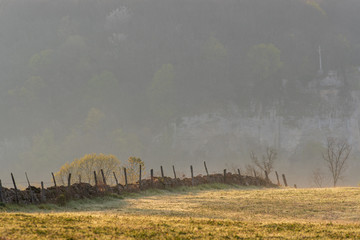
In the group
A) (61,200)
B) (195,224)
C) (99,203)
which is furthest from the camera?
(99,203)

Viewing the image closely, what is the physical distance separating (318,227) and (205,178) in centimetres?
4185

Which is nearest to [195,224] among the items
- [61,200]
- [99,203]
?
[61,200]

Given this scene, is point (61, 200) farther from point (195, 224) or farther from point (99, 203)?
point (195, 224)

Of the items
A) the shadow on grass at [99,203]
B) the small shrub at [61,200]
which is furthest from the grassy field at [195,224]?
the small shrub at [61,200]

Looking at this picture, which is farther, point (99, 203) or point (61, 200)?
point (99, 203)

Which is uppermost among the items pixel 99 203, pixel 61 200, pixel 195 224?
pixel 61 200

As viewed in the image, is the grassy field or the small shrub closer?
the grassy field

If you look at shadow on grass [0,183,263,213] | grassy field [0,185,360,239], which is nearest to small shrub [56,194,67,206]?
shadow on grass [0,183,263,213]

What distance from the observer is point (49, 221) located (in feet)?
80.7

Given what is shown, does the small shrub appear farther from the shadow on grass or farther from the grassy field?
the grassy field

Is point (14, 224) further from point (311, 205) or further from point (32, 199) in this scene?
point (311, 205)

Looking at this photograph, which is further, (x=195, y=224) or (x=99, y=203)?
(x=99, y=203)

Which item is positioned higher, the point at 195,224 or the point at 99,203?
the point at 99,203

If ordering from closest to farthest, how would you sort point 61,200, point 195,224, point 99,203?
point 195,224 < point 61,200 < point 99,203
